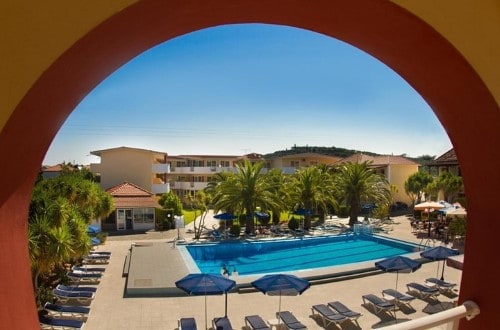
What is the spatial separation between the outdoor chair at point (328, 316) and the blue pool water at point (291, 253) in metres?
8.10

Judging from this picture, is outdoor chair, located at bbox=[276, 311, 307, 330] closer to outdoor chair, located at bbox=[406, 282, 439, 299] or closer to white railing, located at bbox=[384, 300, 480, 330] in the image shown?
outdoor chair, located at bbox=[406, 282, 439, 299]

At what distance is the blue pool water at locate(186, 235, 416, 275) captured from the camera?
22625mm

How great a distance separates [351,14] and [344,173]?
3446 cm

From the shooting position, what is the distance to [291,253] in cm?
2552

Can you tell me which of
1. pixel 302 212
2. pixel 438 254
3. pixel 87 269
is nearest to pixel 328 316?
pixel 438 254

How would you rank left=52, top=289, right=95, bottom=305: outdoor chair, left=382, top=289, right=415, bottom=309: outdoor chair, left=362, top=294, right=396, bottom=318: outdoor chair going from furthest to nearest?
left=52, top=289, right=95, bottom=305: outdoor chair < left=382, top=289, right=415, bottom=309: outdoor chair < left=362, top=294, right=396, bottom=318: outdoor chair

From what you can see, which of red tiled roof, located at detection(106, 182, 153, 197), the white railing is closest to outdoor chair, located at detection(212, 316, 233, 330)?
the white railing

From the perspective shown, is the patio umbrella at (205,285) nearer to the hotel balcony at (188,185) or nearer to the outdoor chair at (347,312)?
the outdoor chair at (347,312)

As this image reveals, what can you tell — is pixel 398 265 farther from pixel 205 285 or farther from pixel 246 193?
pixel 246 193

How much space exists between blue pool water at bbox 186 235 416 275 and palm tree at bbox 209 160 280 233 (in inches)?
130

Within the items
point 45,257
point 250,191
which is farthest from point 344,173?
point 45,257

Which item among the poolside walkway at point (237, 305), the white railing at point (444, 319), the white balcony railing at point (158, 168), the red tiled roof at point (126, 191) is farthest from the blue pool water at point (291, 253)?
the white balcony railing at point (158, 168)

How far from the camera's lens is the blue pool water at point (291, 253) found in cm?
2262

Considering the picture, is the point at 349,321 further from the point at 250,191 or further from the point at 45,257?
the point at 250,191
